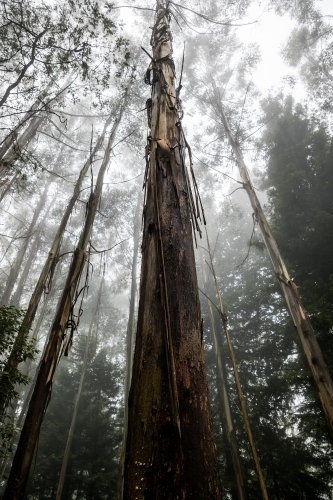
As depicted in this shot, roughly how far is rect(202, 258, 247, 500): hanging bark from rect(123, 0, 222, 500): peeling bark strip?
9206 millimetres

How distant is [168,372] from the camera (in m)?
0.82

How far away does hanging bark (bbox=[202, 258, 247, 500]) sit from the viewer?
7.93 m

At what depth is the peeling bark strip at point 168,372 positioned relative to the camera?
71cm

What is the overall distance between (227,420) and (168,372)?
10309 mm

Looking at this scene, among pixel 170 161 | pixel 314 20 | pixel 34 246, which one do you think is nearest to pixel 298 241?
pixel 170 161

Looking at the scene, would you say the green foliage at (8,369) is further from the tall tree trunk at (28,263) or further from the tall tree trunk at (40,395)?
the tall tree trunk at (28,263)

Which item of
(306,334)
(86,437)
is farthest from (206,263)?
(86,437)

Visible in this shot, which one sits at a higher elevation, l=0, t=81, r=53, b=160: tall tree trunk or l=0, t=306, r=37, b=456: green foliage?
l=0, t=81, r=53, b=160: tall tree trunk

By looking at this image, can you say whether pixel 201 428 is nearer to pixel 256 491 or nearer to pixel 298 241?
pixel 298 241

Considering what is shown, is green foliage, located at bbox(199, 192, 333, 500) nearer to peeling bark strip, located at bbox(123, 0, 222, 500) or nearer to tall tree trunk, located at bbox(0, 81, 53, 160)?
peeling bark strip, located at bbox(123, 0, 222, 500)

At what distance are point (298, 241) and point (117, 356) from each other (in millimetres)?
17670

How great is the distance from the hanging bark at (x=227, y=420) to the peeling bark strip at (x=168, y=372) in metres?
9.21

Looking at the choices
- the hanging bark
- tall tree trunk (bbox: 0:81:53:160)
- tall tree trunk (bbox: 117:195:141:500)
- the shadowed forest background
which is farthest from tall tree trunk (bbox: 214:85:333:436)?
tall tree trunk (bbox: 117:195:141:500)

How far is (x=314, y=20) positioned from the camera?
13188 millimetres
